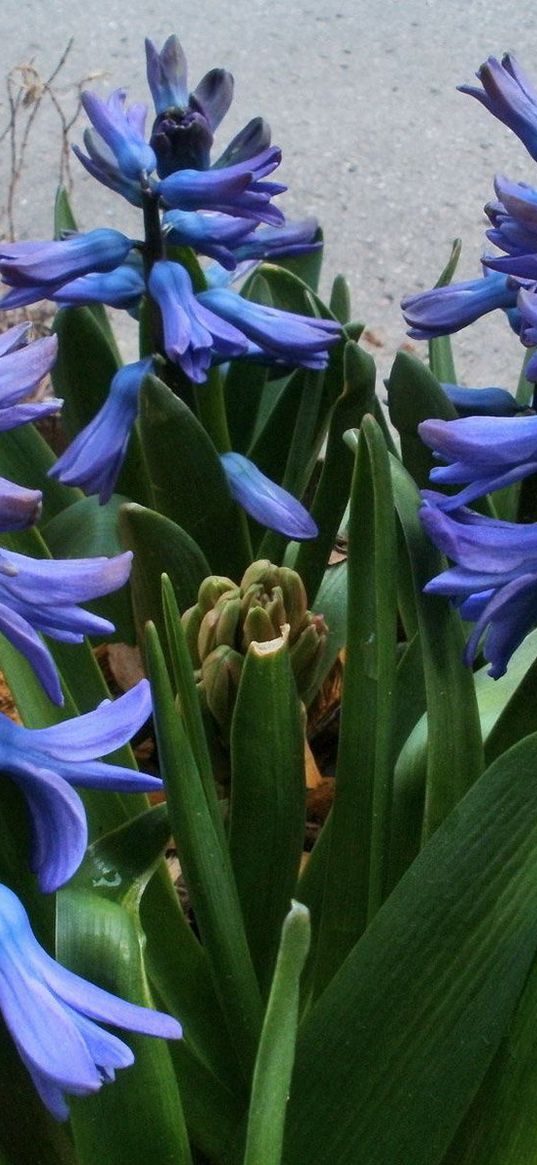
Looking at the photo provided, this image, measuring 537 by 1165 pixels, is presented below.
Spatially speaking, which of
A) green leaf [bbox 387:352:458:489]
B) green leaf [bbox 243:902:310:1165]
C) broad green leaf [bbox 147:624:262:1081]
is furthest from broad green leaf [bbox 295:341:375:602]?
green leaf [bbox 243:902:310:1165]

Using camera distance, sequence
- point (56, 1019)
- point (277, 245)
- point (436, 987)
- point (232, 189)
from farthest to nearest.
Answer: point (277, 245), point (232, 189), point (436, 987), point (56, 1019)

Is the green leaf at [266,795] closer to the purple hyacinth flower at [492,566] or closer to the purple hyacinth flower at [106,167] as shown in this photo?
the purple hyacinth flower at [492,566]

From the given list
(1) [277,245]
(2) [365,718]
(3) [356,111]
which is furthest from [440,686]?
(3) [356,111]

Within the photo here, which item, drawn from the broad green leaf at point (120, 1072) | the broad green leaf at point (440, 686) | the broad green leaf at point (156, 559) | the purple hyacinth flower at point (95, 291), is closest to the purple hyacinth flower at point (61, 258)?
the purple hyacinth flower at point (95, 291)

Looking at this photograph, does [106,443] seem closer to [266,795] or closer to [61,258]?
[61,258]

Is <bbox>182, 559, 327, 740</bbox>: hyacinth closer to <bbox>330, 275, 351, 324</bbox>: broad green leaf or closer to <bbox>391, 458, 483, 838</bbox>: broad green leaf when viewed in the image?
<bbox>391, 458, 483, 838</bbox>: broad green leaf

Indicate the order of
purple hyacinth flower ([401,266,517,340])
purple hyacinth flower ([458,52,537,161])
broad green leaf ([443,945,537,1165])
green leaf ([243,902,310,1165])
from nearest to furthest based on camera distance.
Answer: green leaf ([243,902,310,1165])
broad green leaf ([443,945,537,1165])
purple hyacinth flower ([458,52,537,161])
purple hyacinth flower ([401,266,517,340])
